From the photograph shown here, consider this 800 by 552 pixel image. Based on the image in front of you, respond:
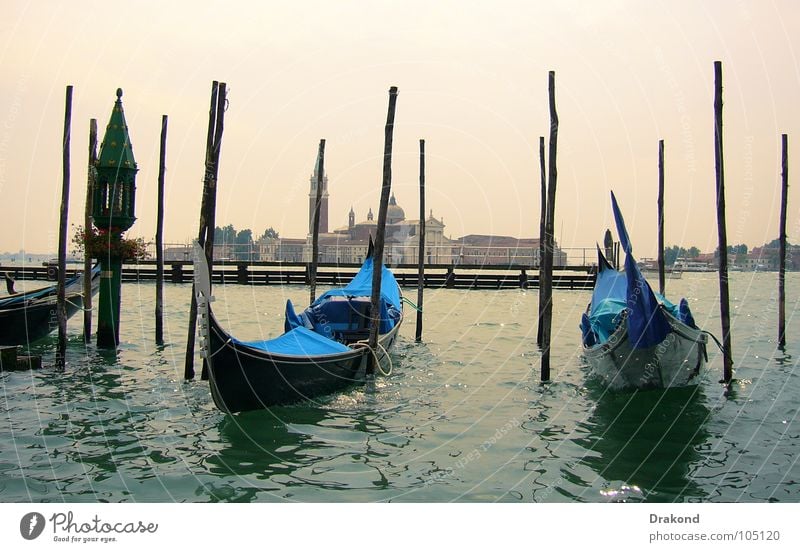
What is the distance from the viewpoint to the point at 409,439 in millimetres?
5914

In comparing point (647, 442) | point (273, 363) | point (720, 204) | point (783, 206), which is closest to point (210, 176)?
point (273, 363)

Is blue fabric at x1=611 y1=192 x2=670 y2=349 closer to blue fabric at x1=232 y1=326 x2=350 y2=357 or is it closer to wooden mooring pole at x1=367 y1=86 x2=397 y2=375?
wooden mooring pole at x1=367 y1=86 x2=397 y2=375

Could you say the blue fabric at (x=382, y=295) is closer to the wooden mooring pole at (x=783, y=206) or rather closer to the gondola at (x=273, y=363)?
the gondola at (x=273, y=363)

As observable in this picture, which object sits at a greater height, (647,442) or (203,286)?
(203,286)

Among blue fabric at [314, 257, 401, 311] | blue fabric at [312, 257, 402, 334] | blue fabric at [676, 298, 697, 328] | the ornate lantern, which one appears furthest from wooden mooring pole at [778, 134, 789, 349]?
the ornate lantern

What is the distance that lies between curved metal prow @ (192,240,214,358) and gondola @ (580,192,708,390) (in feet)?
12.8

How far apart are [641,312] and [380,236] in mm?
3020

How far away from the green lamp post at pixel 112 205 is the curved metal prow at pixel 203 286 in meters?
4.39

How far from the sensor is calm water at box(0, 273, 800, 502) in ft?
15.4

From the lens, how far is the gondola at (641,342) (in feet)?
22.8

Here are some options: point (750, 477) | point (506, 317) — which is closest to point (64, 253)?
point (750, 477)

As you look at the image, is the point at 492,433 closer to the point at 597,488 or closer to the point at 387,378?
the point at 597,488

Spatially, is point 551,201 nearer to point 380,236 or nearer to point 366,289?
point 380,236

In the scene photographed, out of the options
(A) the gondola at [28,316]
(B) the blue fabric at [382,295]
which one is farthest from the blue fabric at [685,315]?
(A) the gondola at [28,316]
